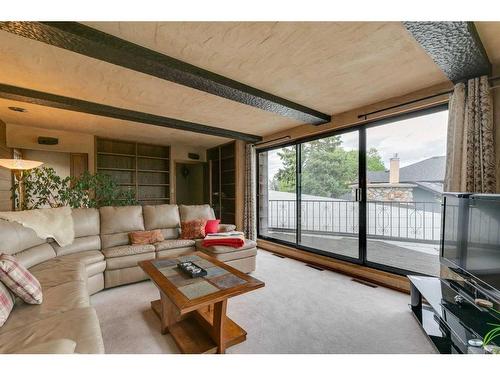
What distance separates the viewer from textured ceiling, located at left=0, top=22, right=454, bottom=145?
1.53 m

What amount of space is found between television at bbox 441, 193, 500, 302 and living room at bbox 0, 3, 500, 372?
14 millimetres

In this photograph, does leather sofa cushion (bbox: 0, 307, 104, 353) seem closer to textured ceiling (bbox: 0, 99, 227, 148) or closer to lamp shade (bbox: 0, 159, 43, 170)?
lamp shade (bbox: 0, 159, 43, 170)

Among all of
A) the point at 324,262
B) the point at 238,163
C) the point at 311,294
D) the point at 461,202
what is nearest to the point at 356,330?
the point at 311,294

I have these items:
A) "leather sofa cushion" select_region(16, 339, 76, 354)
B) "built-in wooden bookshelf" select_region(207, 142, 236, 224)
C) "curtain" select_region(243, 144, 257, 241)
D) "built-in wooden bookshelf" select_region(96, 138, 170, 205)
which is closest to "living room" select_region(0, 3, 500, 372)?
"leather sofa cushion" select_region(16, 339, 76, 354)

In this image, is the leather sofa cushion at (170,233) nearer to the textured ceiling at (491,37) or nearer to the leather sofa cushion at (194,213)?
the leather sofa cushion at (194,213)

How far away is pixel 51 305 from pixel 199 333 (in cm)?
108

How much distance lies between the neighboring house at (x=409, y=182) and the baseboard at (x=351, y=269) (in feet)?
5.01

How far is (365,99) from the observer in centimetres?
276

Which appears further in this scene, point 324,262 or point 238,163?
point 238,163

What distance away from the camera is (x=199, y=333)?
172cm

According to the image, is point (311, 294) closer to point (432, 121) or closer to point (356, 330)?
point (356, 330)
